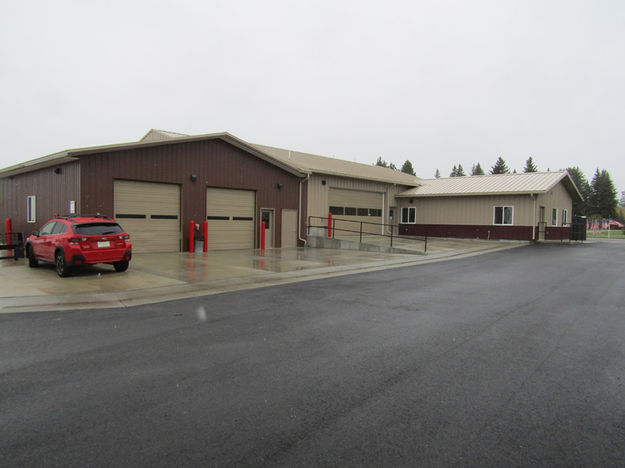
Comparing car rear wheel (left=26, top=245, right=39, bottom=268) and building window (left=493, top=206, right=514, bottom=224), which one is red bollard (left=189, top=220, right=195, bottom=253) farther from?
building window (left=493, top=206, right=514, bottom=224)

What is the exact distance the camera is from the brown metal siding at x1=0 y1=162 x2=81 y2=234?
1490 centimetres

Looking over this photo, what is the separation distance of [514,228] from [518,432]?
2651 centimetres

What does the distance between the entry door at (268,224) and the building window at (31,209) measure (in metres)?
9.65

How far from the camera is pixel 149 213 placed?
16312mm

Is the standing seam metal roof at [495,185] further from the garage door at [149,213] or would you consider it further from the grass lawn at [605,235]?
the garage door at [149,213]

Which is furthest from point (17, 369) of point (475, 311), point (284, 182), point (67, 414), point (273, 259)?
point (284, 182)

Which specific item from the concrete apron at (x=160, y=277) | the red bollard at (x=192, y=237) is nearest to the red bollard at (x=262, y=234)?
the concrete apron at (x=160, y=277)

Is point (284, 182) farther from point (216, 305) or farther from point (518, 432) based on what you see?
point (518, 432)

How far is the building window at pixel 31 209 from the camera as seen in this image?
1762cm

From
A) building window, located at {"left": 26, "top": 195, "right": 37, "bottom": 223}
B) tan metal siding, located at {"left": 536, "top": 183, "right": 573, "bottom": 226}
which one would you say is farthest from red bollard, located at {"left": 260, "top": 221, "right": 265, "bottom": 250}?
tan metal siding, located at {"left": 536, "top": 183, "right": 573, "bottom": 226}

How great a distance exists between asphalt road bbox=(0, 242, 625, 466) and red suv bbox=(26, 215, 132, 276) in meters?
3.85

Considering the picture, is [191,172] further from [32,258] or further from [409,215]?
[409,215]

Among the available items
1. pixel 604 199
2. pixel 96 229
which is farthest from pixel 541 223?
pixel 604 199

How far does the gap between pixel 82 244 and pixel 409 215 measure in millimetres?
25124
